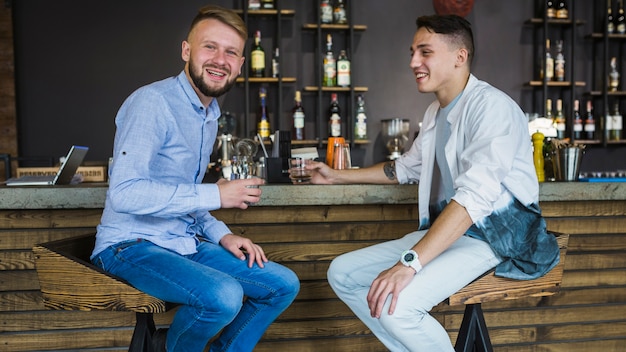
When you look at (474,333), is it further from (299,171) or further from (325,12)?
(325,12)

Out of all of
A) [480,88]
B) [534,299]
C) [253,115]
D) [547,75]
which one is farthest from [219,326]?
[547,75]

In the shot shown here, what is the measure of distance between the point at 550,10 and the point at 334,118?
1927 mm

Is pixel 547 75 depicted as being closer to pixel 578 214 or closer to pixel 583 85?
pixel 583 85

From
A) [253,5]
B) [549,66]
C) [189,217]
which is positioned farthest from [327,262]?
[549,66]

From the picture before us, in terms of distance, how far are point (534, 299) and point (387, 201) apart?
72 cm

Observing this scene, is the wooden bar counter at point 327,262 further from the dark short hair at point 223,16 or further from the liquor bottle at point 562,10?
the liquor bottle at point 562,10

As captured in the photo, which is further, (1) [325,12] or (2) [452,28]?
(1) [325,12]

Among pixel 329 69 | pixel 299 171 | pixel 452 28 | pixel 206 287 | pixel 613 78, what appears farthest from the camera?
pixel 613 78

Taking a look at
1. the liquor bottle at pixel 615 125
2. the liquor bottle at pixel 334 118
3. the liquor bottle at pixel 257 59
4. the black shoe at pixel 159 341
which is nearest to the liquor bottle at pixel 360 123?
the liquor bottle at pixel 334 118

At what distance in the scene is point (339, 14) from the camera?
4.68m

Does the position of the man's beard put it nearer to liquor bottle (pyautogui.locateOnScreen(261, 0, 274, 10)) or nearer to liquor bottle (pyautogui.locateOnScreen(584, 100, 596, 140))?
liquor bottle (pyautogui.locateOnScreen(261, 0, 274, 10))

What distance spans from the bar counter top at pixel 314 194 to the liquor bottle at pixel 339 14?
271 cm

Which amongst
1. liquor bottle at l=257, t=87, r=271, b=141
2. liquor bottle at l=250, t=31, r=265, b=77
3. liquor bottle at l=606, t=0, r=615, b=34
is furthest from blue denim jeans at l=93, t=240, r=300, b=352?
liquor bottle at l=606, t=0, r=615, b=34

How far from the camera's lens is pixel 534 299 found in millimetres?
2422
